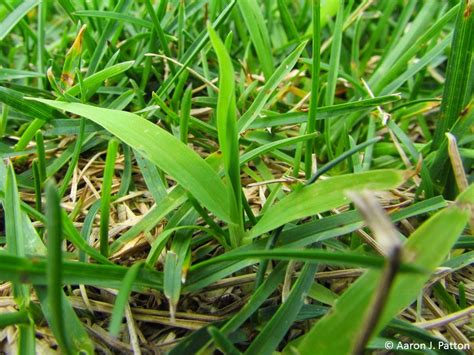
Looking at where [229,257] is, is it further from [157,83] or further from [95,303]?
[157,83]

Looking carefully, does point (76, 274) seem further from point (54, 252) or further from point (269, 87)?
point (269, 87)

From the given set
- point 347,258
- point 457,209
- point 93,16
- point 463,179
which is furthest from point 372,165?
point 93,16

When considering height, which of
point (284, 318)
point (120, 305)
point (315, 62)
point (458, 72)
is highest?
point (315, 62)

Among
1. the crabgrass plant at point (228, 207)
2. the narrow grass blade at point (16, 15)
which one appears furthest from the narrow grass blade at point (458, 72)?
the narrow grass blade at point (16, 15)

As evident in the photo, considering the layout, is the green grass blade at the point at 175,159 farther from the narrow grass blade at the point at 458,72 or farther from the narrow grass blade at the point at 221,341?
the narrow grass blade at the point at 458,72

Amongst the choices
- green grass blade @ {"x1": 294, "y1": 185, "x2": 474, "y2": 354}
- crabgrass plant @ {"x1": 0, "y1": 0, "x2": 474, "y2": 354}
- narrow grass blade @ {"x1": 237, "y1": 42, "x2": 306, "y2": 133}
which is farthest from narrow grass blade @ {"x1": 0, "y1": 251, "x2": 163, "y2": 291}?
narrow grass blade @ {"x1": 237, "y1": 42, "x2": 306, "y2": 133}

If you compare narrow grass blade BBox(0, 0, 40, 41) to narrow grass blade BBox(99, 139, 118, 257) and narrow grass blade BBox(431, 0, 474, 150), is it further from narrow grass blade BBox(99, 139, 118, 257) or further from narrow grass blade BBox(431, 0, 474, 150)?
narrow grass blade BBox(431, 0, 474, 150)

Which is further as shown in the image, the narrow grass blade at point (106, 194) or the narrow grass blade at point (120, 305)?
the narrow grass blade at point (106, 194)

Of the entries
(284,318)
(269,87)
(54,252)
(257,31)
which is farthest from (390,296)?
(257,31)
